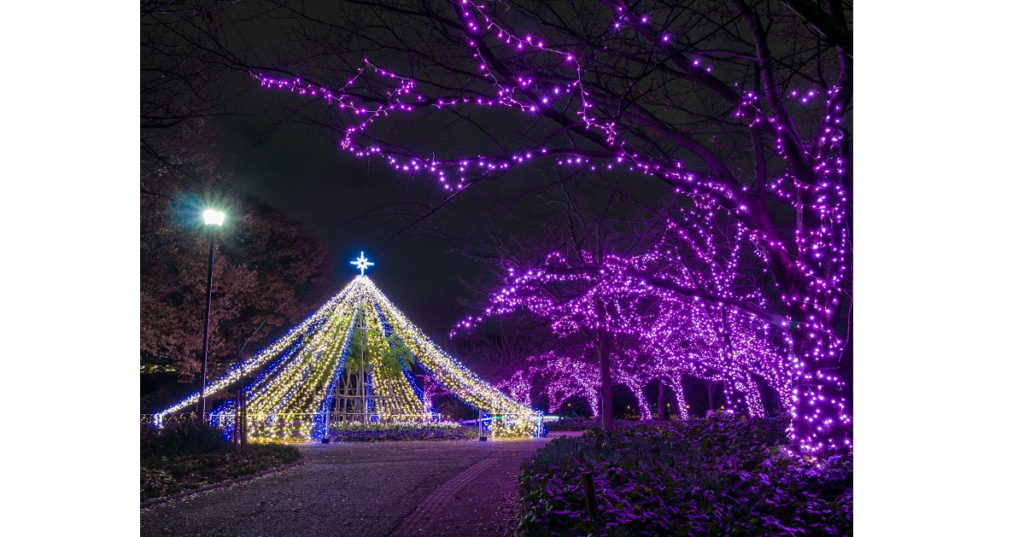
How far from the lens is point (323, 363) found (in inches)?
752

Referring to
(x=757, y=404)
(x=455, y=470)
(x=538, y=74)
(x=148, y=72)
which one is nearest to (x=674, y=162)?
(x=538, y=74)

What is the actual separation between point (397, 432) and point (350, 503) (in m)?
13.0

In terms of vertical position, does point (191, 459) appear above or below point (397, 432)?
above

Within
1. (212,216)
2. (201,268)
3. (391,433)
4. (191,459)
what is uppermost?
(212,216)

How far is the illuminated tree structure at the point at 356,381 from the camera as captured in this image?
59.6 ft

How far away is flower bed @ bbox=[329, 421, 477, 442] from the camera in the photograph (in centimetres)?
1894

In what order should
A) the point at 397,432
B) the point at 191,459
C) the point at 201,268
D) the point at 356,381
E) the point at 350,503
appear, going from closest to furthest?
1. the point at 350,503
2. the point at 191,459
3. the point at 201,268
4. the point at 397,432
5. the point at 356,381

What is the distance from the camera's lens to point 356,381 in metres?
22.3

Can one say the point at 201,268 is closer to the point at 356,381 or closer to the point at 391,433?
the point at 356,381

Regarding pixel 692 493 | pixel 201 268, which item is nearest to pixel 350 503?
pixel 692 493

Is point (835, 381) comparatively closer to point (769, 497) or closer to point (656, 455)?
point (769, 497)

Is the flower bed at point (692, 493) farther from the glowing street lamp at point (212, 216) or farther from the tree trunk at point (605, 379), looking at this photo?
the glowing street lamp at point (212, 216)

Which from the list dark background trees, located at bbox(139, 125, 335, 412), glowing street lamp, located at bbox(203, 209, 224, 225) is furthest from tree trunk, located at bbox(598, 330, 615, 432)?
glowing street lamp, located at bbox(203, 209, 224, 225)
